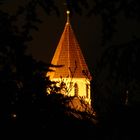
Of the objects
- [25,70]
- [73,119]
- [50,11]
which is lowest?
[73,119]

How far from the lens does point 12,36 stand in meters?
7.30

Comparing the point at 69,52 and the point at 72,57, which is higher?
the point at 69,52

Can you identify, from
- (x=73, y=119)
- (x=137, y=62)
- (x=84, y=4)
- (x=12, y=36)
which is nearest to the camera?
(x=137, y=62)

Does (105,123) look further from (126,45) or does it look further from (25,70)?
(25,70)

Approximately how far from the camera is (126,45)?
18.6 feet

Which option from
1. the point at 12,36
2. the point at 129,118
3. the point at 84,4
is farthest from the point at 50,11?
the point at 129,118

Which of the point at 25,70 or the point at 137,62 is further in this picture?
the point at 25,70

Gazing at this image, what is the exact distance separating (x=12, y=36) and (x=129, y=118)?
2229mm

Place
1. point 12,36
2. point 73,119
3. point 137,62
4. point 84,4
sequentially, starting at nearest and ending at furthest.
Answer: point 137,62
point 84,4
point 12,36
point 73,119

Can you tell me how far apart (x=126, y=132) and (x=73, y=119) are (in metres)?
2.28

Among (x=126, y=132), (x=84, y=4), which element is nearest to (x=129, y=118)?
(x=126, y=132)

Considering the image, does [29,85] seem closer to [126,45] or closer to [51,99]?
[51,99]

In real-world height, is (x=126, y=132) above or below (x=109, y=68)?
below

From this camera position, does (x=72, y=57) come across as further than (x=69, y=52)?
No
